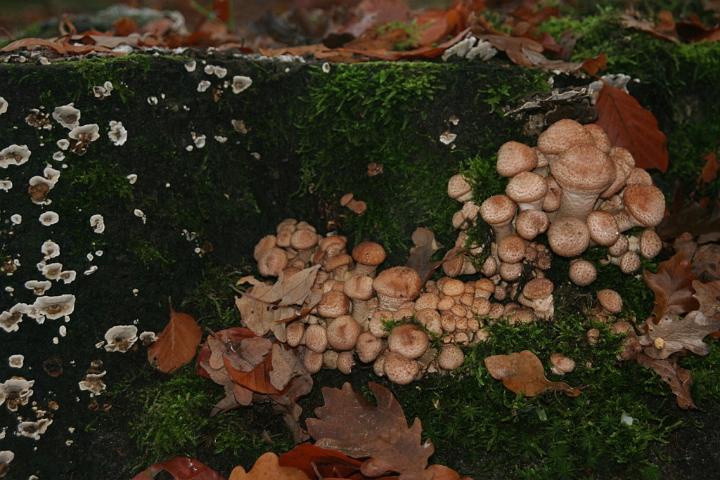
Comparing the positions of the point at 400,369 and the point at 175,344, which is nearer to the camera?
the point at 400,369

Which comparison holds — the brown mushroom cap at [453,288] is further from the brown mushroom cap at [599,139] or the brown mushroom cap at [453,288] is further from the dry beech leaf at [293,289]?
the brown mushroom cap at [599,139]

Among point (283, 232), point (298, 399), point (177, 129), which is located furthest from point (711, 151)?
point (177, 129)

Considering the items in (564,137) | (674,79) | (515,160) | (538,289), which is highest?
(564,137)

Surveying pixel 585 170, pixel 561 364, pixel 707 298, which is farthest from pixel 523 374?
pixel 707 298

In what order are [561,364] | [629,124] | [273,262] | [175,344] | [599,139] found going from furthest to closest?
[629,124]
[273,262]
[175,344]
[599,139]
[561,364]

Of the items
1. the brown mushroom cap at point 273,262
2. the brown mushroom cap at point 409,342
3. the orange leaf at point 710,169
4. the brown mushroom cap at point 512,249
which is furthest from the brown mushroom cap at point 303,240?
the orange leaf at point 710,169

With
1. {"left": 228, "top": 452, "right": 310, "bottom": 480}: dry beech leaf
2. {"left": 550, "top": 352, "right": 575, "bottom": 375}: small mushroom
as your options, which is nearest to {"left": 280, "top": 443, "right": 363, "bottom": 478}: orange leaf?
{"left": 228, "top": 452, "right": 310, "bottom": 480}: dry beech leaf

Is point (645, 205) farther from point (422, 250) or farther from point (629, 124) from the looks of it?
point (422, 250)

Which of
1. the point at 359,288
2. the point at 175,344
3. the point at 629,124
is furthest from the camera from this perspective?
the point at 629,124

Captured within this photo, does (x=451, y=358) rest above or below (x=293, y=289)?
below
